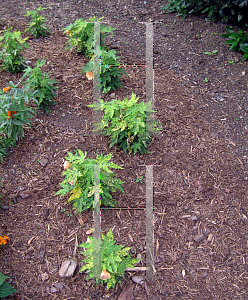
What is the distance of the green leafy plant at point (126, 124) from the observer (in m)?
3.06

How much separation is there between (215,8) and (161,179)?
3626mm

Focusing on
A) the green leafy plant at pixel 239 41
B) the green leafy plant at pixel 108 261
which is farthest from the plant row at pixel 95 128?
the green leafy plant at pixel 239 41

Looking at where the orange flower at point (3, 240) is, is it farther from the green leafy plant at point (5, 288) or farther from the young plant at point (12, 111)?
the young plant at point (12, 111)

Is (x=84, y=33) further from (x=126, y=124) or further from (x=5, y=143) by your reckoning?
(x=5, y=143)

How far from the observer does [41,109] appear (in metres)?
3.78

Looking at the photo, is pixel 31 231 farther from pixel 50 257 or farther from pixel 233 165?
pixel 233 165

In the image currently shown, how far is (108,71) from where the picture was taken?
3.85 metres

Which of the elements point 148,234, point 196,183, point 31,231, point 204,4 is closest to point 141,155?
point 196,183

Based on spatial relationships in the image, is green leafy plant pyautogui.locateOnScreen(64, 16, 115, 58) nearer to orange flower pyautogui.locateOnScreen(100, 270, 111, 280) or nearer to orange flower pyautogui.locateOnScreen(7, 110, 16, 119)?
orange flower pyautogui.locateOnScreen(7, 110, 16, 119)

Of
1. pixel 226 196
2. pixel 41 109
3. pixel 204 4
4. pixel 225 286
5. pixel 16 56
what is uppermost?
pixel 204 4

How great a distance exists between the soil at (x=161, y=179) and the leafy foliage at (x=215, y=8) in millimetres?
365

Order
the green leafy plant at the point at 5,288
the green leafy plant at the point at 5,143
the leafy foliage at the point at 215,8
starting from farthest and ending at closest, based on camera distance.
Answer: the leafy foliage at the point at 215,8 < the green leafy plant at the point at 5,143 < the green leafy plant at the point at 5,288

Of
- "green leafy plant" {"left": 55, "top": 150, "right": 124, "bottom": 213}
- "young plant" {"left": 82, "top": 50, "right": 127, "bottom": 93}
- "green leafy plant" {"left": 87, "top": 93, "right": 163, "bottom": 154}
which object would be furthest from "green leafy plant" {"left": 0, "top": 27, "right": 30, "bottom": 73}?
"green leafy plant" {"left": 55, "top": 150, "right": 124, "bottom": 213}

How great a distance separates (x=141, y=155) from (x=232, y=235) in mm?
1318
